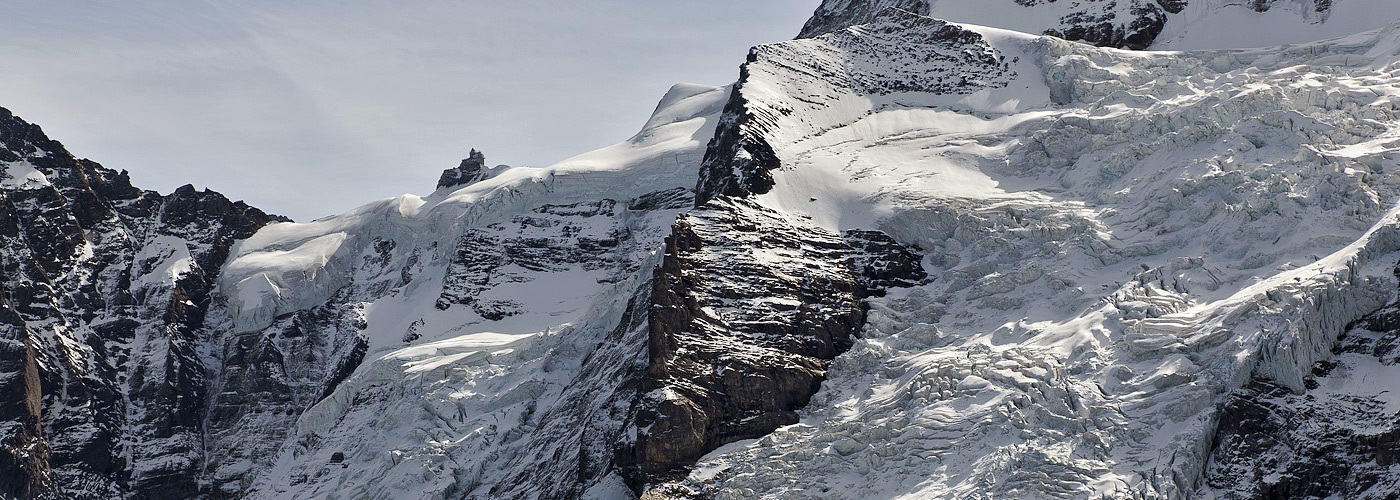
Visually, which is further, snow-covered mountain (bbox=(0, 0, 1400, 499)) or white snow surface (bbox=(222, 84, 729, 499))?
white snow surface (bbox=(222, 84, 729, 499))

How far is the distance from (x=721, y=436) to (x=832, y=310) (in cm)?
1316

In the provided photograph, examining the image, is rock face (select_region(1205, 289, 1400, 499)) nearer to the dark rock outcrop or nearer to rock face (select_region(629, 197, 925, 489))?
rock face (select_region(629, 197, 925, 489))

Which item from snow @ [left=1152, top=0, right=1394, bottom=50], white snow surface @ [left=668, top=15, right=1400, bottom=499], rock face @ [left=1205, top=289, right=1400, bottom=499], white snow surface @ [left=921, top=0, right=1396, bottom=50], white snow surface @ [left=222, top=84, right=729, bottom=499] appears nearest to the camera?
rock face @ [left=1205, top=289, right=1400, bottom=499]

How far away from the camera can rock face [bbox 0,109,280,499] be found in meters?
133

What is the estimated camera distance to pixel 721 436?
86.2m

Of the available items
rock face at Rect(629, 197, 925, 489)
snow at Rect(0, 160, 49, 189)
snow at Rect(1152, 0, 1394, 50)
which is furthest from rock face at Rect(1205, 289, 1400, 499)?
snow at Rect(0, 160, 49, 189)

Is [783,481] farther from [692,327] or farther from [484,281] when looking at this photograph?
[484,281]

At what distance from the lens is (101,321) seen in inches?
5728

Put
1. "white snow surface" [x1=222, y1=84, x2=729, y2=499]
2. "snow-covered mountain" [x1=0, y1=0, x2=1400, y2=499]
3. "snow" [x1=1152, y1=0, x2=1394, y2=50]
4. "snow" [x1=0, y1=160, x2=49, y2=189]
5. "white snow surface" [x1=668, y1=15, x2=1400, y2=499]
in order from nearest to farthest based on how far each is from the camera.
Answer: "white snow surface" [x1=668, y1=15, x2=1400, y2=499] → "snow-covered mountain" [x1=0, y1=0, x2=1400, y2=499] → "white snow surface" [x1=222, y1=84, x2=729, y2=499] → "snow" [x1=1152, y1=0, x2=1394, y2=50] → "snow" [x1=0, y1=160, x2=49, y2=189]

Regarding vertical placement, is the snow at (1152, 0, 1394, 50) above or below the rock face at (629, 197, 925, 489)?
above

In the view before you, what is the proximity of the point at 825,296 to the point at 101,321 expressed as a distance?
273ft

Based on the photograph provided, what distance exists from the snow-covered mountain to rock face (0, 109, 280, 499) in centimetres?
35

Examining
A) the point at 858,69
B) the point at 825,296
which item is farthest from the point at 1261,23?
the point at 825,296

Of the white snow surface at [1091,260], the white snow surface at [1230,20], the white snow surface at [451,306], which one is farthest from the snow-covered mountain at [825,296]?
the white snow surface at [1230,20]
